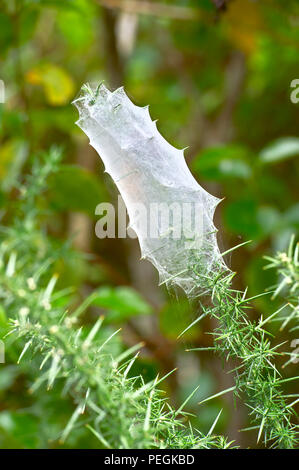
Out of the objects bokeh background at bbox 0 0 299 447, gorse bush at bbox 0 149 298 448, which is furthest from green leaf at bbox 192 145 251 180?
gorse bush at bbox 0 149 298 448

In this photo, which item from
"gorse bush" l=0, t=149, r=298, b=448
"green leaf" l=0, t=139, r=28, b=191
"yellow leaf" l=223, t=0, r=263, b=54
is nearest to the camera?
"gorse bush" l=0, t=149, r=298, b=448

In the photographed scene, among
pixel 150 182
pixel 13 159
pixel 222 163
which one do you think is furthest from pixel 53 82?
pixel 150 182

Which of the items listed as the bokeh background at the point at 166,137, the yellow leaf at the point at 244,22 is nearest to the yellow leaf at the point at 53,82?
the bokeh background at the point at 166,137

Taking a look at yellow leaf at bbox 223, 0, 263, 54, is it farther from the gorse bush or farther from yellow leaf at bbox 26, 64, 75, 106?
the gorse bush

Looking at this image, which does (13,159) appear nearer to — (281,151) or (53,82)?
(53,82)

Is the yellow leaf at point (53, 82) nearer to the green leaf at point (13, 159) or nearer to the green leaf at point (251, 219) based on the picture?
the green leaf at point (13, 159)

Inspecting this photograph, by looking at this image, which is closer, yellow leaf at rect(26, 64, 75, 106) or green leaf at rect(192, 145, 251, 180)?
green leaf at rect(192, 145, 251, 180)
